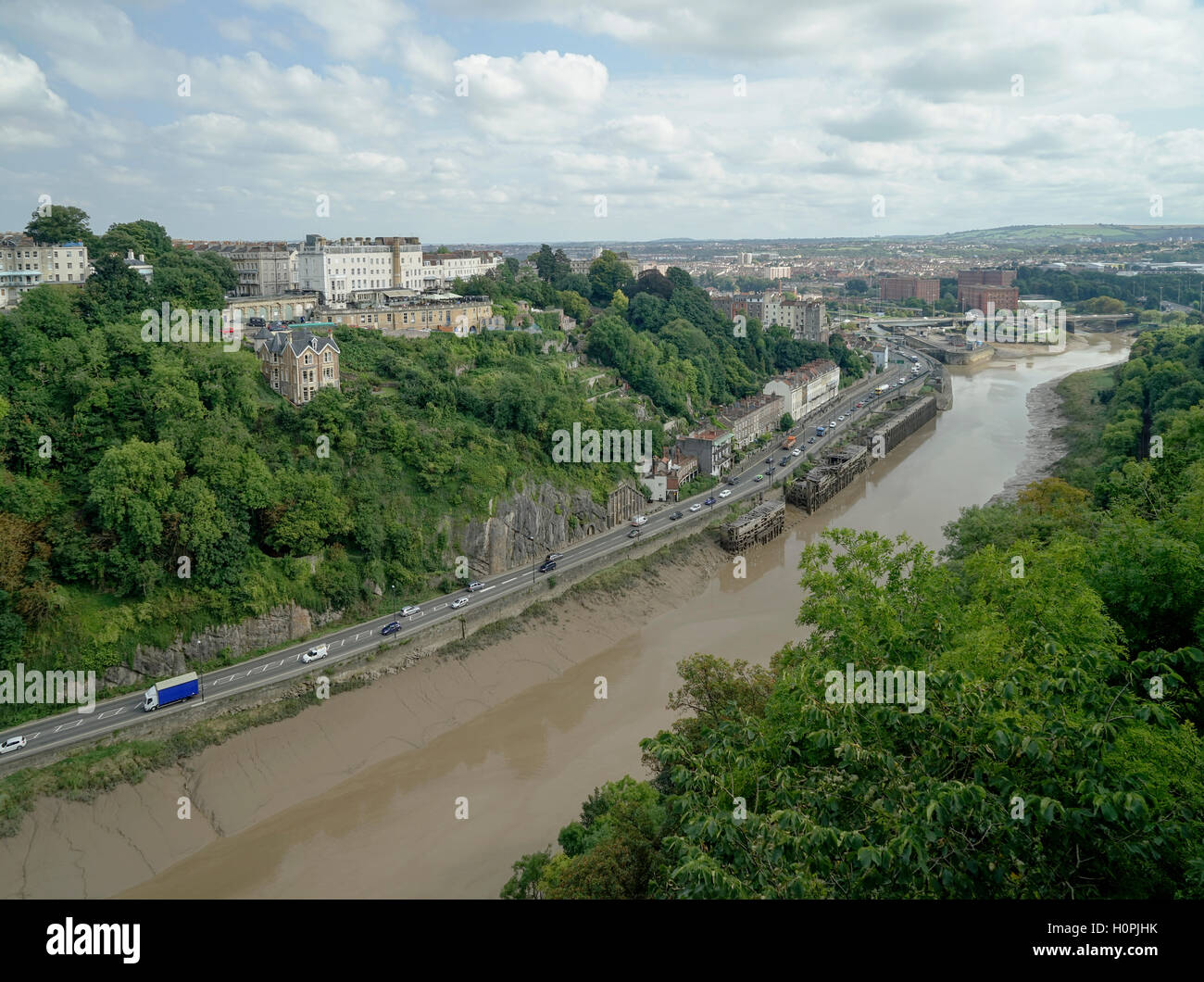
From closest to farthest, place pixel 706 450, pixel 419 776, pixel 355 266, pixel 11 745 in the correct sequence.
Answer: pixel 11 745 → pixel 419 776 → pixel 706 450 → pixel 355 266

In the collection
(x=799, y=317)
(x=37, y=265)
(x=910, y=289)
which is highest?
(x=910, y=289)

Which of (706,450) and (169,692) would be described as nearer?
(169,692)

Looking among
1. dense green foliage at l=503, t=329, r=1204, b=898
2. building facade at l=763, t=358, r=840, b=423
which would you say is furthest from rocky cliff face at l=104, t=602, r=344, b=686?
building facade at l=763, t=358, r=840, b=423

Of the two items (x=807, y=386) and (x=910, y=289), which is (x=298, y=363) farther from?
(x=910, y=289)

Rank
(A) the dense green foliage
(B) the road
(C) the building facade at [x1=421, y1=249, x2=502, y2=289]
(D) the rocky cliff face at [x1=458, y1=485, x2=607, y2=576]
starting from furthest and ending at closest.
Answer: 1. (C) the building facade at [x1=421, y1=249, x2=502, y2=289]
2. (D) the rocky cliff face at [x1=458, y1=485, x2=607, y2=576]
3. (B) the road
4. (A) the dense green foliage

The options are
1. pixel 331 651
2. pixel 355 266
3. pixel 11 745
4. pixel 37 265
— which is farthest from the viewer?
pixel 355 266

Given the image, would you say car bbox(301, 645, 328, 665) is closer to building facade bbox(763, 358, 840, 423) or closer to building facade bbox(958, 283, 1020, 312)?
building facade bbox(763, 358, 840, 423)

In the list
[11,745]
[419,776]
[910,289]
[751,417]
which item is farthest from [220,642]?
[910,289]
